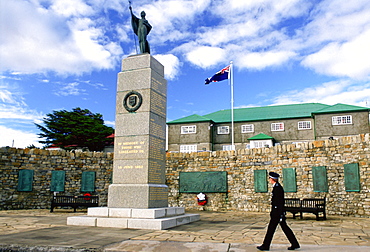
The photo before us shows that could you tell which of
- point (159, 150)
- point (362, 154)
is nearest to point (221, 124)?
point (362, 154)

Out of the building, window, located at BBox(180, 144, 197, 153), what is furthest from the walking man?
window, located at BBox(180, 144, 197, 153)

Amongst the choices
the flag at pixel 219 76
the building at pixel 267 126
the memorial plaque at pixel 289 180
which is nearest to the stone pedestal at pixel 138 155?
the memorial plaque at pixel 289 180

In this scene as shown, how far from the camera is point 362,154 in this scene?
12.2 m

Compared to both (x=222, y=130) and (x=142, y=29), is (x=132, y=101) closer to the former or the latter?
(x=142, y=29)

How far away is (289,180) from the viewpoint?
45.3ft

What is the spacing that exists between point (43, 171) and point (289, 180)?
1139 cm

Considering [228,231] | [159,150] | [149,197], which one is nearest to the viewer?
[228,231]

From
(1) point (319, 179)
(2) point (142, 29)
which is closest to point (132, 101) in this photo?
(2) point (142, 29)

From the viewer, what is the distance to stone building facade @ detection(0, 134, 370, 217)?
12492 mm

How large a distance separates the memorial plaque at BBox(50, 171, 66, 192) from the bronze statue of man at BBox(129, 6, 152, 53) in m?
8.46

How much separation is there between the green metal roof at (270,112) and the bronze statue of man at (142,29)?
2272cm

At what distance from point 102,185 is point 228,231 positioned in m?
10.0

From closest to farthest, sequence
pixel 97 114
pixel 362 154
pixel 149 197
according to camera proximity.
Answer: pixel 149 197, pixel 362 154, pixel 97 114

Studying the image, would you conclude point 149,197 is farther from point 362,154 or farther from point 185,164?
point 362,154
